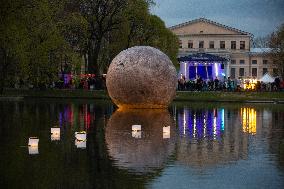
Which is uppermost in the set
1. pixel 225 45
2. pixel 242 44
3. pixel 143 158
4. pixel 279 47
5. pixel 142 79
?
pixel 242 44

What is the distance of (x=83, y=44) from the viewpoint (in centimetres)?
7050

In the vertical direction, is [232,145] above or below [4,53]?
below

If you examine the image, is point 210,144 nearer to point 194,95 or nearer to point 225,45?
point 194,95

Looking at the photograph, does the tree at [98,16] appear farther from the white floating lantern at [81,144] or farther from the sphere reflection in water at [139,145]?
the white floating lantern at [81,144]

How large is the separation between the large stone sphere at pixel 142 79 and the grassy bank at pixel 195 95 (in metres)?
19.8

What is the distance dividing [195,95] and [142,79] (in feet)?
76.6

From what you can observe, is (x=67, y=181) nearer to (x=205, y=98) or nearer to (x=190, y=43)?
(x=205, y=98)

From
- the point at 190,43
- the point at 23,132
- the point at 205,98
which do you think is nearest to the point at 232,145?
the point at 23,132

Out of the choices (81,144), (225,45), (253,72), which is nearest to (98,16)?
(81,144)

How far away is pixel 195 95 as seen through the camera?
58.8m

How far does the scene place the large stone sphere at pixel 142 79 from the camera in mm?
36062

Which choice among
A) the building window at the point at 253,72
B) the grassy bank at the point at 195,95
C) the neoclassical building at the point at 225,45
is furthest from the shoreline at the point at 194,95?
the building window at the point at 253,72

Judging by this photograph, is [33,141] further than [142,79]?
No

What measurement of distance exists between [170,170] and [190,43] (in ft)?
427
